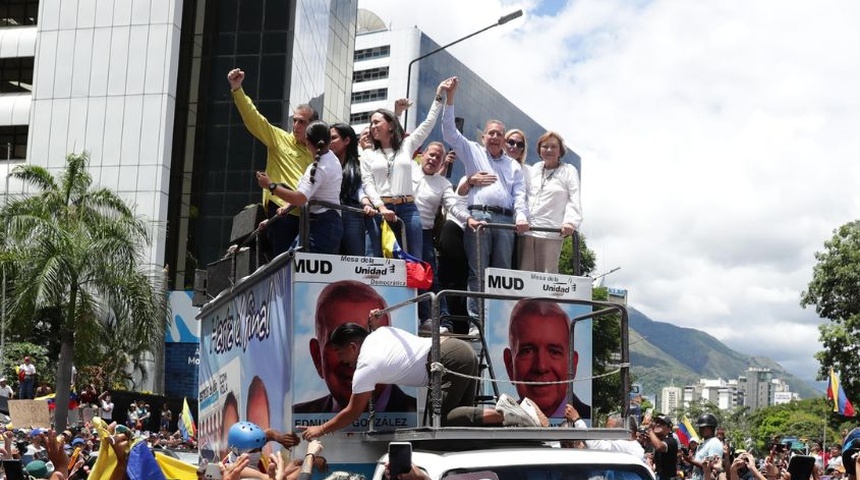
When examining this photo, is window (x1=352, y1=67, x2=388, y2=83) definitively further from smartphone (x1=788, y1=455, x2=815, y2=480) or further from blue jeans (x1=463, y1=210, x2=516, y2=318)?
smartphone (x1=788, y1=455, x2=815, y2=480)

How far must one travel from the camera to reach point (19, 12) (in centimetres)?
5134

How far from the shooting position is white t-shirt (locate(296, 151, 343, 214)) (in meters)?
7.87

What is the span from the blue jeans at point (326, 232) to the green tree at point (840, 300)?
118 ft

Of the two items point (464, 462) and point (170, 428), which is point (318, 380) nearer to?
point (464, 462)

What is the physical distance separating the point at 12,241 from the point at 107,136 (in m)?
18.9

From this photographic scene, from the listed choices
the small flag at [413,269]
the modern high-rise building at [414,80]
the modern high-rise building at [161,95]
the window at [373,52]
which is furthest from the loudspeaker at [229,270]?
the window at [373,52]

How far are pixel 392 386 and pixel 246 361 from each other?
140cm

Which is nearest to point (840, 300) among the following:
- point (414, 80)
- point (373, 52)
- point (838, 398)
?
point (838, 398)

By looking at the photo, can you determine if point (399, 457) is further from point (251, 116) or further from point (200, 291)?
point (200, 291)

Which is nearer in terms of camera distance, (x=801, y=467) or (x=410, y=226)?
(x=801, y=467)

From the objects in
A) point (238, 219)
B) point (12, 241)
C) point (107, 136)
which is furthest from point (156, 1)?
point (238, 219)

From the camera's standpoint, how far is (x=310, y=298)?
7227 millimetres

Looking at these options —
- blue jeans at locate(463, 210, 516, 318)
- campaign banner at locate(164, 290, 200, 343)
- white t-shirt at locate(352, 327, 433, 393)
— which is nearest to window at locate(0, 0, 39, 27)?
campaign banner at locate(164, 290, 200, 343)

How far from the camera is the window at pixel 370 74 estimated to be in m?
116
